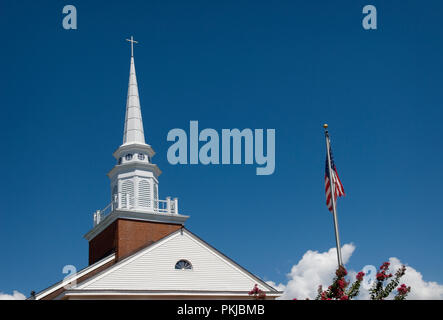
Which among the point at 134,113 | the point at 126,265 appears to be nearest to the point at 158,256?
the point at 126,265

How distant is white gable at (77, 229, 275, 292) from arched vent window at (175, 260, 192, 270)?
0.17 m

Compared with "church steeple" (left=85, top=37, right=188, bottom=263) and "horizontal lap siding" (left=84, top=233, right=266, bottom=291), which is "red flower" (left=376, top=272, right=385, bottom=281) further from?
"church steeple" (left=85, top=37, right=188, bottom=263)

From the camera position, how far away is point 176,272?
27234 mm

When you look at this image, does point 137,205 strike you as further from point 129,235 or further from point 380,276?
point 380,276

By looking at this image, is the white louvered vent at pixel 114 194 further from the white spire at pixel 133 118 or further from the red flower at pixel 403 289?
the red flower at pixel 403 289

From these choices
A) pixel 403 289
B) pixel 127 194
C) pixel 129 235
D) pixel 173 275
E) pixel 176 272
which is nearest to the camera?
pixel 403 289

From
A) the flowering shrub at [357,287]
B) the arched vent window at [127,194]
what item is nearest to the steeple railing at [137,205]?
the arched vent window at [127,194]

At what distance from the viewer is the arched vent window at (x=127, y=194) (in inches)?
1238

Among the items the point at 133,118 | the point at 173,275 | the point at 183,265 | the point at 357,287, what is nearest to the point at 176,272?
the point at 173,275

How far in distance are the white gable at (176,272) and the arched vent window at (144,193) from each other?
4.72m

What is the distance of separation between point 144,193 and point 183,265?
6.29 m

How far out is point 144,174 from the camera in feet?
107
